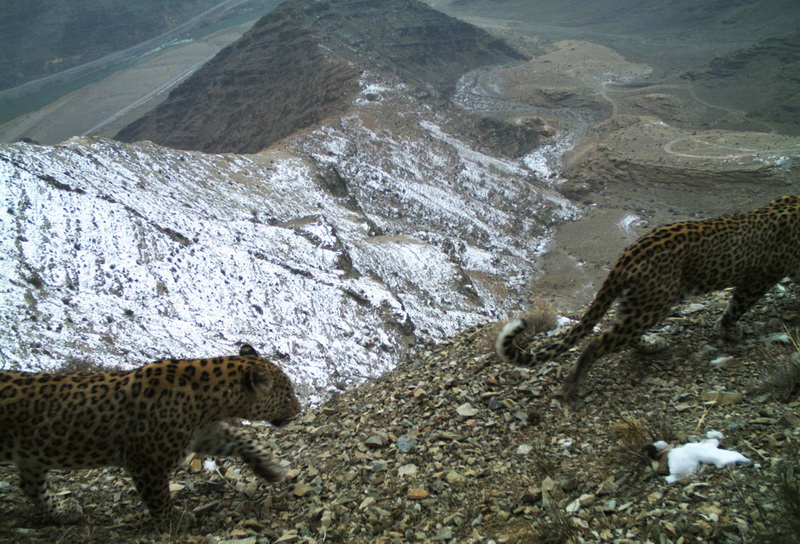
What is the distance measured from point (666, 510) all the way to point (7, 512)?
644 centimetres

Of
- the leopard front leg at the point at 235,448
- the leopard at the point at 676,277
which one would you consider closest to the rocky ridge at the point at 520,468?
the leopard front leg at the point at 235,448

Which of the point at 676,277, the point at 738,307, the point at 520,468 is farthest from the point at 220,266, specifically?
the point at 738,307

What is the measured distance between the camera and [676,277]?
259 inches

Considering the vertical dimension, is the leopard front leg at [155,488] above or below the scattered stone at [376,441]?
above

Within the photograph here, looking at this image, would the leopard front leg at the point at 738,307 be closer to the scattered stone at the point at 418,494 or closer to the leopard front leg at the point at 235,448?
the scattered stone at the point at 418,494

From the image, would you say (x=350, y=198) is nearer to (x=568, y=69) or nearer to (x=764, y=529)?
(x=764, y=529)

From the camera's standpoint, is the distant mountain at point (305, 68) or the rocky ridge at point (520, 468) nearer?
the rocky ridge at point (520, 468)

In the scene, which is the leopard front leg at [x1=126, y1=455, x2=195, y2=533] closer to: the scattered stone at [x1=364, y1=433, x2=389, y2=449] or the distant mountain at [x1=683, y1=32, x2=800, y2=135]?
the scattered stone at [x1=364, y1=433, x2=389, y2=449]

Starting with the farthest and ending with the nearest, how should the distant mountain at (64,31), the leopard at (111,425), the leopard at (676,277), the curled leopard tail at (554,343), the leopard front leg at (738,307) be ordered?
the distant mountain at (64,31)
the leopard front leg at (738,307)
the leopard at (676,277)
the curled leopard tail at (554,343)
the leopard at (111,425)

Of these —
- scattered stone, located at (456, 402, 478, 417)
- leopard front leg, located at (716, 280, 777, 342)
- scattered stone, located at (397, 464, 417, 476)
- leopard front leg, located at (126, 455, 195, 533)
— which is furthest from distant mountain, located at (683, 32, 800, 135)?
leopard front leg, located at (126, 455, 195, 533)

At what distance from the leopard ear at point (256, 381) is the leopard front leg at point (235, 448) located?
52cm

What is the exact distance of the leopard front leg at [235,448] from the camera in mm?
5629

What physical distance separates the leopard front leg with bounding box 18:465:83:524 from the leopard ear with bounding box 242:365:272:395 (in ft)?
6.86

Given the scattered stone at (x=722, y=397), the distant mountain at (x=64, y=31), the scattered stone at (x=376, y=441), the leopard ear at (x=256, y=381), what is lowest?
the scattered stone at (x=376, y=441)
